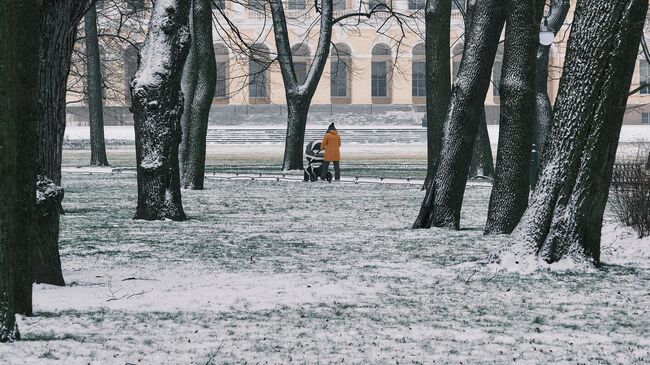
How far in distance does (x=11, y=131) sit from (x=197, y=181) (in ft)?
56.0

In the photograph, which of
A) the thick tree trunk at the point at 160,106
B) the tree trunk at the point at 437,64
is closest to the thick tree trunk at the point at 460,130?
the thick tree trunk at the point at 160,106

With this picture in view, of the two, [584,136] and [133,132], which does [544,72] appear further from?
[133,132]

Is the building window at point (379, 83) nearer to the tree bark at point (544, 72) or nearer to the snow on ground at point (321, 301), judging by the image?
the tree bark at point (544, 72)

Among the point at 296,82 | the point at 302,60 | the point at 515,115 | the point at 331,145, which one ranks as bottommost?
the point at 331,145

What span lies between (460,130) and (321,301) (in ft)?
19.8

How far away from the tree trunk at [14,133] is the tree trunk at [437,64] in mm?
14255

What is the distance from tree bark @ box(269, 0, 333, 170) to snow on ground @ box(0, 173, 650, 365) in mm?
16407

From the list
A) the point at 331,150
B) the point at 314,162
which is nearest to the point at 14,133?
the point at 331,150

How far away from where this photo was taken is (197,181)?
23281 mm

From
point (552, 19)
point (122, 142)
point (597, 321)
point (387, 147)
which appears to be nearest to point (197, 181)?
point (552, 19)

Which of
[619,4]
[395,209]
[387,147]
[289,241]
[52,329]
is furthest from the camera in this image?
[387,147]

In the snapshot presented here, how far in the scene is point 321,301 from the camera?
8.26 metres

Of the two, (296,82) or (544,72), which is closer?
(544,72)

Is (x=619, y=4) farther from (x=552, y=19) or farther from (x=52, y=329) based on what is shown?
(x=552, y=19)
